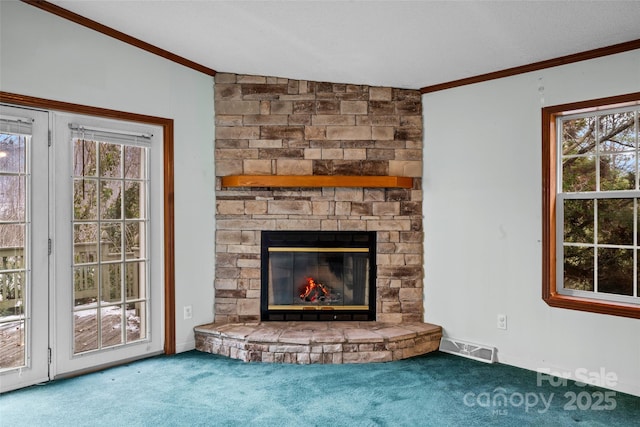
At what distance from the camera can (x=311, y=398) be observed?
10.1 ft

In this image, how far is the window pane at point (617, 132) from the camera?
3.36 metres

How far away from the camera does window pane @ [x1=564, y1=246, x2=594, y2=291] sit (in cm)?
359

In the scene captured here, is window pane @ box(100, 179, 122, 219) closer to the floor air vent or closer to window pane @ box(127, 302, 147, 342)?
window pane @ box(127, 302, 147, 342)

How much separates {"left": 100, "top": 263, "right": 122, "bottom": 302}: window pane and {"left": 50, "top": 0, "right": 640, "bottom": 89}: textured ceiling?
5.92 feet

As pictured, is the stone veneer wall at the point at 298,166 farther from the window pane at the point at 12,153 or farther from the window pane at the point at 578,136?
the window pane at the point at 12,153

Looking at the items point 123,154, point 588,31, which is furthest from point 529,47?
point 123,154

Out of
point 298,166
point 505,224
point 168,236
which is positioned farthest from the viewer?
point 298,166

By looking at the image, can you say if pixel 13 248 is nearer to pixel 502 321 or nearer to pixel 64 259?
pixel 64 259

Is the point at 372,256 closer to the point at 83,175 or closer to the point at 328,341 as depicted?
the point at 328,341

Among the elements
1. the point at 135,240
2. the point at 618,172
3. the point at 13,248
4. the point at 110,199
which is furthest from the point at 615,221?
the point at 13,248

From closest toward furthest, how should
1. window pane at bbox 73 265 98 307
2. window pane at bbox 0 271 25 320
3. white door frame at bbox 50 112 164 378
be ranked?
1. window pane at bbox 0 271 25 320
2. white door frame at bbox 50 112 164 378
3. window pane at bbox 73 265 98 307

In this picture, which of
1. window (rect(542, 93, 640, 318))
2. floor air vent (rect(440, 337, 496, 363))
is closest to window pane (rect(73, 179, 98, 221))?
floor air vent (rect(440, 337, 496, 363))

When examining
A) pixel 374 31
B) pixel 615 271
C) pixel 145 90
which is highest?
pixel 374 31

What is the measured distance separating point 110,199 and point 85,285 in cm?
68
